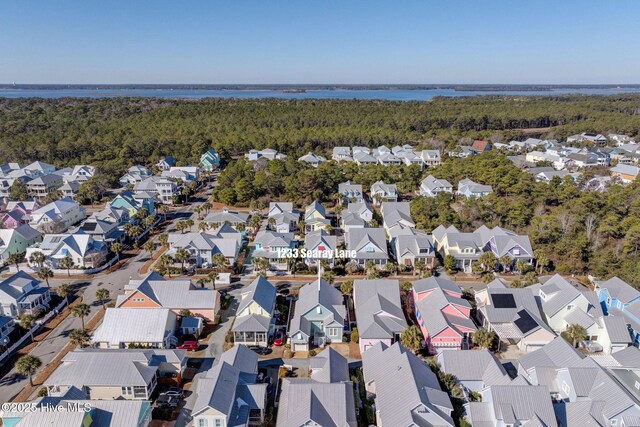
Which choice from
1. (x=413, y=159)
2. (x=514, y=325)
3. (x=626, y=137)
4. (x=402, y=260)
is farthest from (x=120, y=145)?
(x=626, y=137)

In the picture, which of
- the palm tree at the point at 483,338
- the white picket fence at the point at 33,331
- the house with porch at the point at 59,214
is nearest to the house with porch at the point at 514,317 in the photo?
the palm tree at the point at 483,338

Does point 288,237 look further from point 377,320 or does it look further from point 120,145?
→ point 120,145

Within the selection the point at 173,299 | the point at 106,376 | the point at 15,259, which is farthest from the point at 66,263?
the point at 106,376

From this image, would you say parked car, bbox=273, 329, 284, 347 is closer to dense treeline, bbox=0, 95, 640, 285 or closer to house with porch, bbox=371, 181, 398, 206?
dense treeline, bbox=0, 95, 640, 285

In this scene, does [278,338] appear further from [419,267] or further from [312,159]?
[312,159]

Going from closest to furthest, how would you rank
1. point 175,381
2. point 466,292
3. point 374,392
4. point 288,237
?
point 374,392 < point 175,381 < point 466,292 < point 288,237

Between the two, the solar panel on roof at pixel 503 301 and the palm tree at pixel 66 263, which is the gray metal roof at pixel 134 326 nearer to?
the palm tree at pixel 66 263
